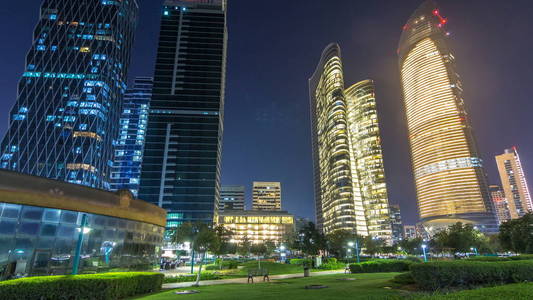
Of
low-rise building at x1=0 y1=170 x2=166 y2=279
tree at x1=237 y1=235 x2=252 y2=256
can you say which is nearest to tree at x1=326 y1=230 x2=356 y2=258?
tree at x1=237 y1=235 x2=252 y2=256

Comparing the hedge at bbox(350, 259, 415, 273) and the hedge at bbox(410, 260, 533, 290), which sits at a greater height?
the hedge at bbox(410, 260, 533, 290)

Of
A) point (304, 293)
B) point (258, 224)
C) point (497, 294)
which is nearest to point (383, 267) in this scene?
point (304, 293)

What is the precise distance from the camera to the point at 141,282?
59.4 feet

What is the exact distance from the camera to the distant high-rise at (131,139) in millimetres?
165750

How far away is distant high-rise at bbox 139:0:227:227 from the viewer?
12938 cm

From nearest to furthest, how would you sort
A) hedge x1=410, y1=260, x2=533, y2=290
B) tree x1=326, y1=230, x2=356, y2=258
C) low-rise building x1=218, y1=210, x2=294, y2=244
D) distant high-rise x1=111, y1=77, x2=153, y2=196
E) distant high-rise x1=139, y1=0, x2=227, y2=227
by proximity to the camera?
hedge x1=410, y1=260, x2=533, y2=290, tree x1=326, y1=230, x2=356, y2=258, distant high-rise x1=139, y1=0, x2=227, y2=227, distant high-rise x1=111, y1=77, x2=153, y2=196, low-rise building x1=218, y1=210, x2=294, y2=244

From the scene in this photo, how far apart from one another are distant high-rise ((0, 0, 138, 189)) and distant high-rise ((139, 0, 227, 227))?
20.6 meters

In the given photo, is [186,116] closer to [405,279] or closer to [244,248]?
[244,248]

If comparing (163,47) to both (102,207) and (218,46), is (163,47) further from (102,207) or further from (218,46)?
(102,207)

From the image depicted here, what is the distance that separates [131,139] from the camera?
173875 mm

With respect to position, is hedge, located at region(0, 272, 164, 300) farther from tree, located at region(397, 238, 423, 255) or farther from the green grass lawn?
tree, located at region(397, 238, 423, 255)

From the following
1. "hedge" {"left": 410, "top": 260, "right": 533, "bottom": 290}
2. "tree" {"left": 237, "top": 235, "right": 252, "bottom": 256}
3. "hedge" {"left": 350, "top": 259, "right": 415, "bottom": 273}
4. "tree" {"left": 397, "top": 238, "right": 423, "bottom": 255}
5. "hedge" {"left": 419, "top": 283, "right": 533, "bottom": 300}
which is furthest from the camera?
"tree" {"left": 397, "top": 238, "right": 423, "bottom": 255}

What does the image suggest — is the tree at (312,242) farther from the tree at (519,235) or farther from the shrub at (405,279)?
the shrub at (405,279)

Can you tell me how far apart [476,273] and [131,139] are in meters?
189
